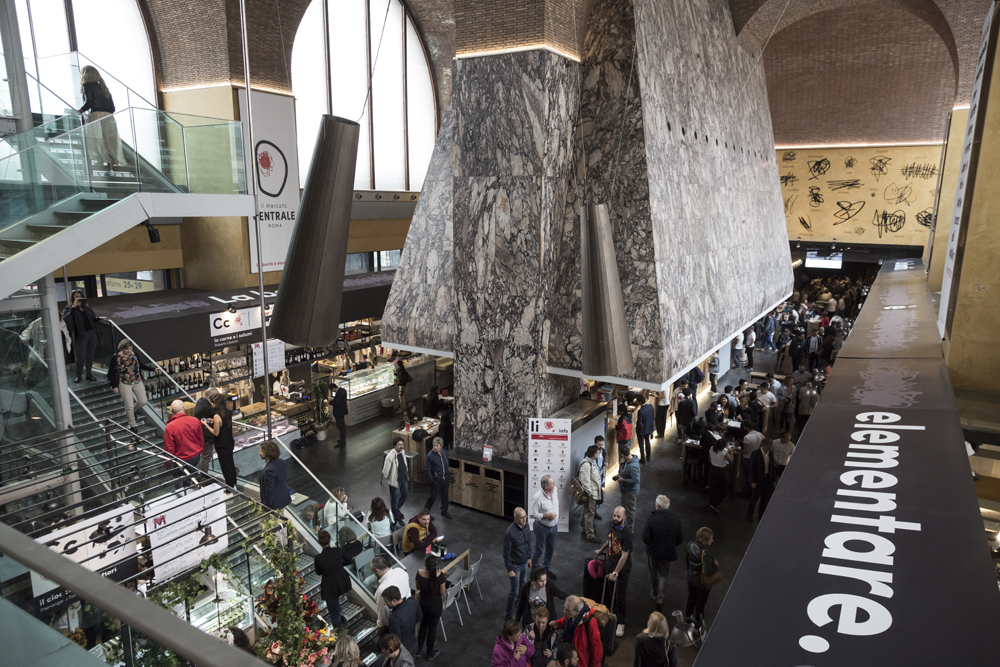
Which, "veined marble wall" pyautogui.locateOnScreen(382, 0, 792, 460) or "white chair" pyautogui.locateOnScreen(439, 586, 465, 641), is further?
"veined marble wall" pyautogui.locateOnScreen(382, 0, 792, 460)

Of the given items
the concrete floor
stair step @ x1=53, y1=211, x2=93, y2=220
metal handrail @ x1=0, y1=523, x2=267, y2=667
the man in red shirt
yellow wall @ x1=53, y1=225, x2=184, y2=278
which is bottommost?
the concrete floor

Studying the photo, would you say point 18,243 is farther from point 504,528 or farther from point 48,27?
point 504,528

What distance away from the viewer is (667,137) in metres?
9.59

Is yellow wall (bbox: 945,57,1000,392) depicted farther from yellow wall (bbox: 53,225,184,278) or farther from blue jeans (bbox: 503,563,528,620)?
yellow wall (bbox: 53,225,184,278)

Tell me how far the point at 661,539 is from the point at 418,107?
1542cm

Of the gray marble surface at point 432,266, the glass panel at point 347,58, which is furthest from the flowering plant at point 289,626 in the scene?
the glass panel at point 347,58

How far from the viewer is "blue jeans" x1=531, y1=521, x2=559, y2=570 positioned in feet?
25.0

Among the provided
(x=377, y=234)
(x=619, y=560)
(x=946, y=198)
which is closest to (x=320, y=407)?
(x=377, y=234)

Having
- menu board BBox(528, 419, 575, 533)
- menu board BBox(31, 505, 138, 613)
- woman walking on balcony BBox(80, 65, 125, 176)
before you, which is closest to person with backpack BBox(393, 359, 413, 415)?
menu board BBox(528, 419, 575, 533)

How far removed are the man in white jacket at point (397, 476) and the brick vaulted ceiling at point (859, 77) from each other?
58.9ft

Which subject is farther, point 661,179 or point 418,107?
point 418,107

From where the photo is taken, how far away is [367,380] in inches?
587

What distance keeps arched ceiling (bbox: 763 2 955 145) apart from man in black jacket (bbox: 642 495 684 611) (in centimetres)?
2014

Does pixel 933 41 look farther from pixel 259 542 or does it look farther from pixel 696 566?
pixel 259 542
